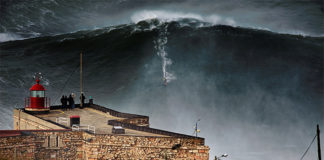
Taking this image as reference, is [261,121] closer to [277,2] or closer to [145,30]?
[145,30]

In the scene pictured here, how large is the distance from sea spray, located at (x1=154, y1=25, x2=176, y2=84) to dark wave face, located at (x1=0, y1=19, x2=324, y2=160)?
5.1 inches

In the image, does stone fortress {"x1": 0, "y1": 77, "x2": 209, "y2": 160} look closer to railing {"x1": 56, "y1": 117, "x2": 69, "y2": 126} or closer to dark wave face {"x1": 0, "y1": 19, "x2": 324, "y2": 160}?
railing {"x1": 56, "y1": 117, "x2": 69, "y2": 126}

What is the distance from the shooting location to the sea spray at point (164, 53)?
68.6 metres

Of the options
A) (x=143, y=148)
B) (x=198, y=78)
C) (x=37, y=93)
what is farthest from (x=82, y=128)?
(x=198, y=78)

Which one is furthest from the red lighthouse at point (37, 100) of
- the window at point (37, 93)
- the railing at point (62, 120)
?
the railing at point (62, 120)

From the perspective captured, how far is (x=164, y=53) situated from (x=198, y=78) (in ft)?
23.2

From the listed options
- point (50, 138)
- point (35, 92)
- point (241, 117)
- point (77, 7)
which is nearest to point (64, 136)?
point (50, 138)

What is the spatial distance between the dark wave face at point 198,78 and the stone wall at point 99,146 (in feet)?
85.5

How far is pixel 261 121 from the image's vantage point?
6275 cm

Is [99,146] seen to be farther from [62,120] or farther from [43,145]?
[62,120]

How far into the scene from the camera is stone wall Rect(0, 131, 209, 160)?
26.8 m

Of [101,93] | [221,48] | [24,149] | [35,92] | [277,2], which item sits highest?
[277,2]

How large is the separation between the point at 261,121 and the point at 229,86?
23.3 ft

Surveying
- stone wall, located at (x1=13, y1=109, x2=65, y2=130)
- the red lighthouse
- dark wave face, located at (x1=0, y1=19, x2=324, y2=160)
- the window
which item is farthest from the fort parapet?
dark wave face, located at (x1=0, y1=19, x2=324, y2=160)
